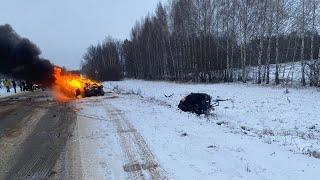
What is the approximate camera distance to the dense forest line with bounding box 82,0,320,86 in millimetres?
37625

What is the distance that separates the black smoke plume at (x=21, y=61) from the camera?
1642 inches

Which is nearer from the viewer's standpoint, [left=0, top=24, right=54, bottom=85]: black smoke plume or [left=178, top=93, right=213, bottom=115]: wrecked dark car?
[left=178, top=93, right=213, bottom=115]: wrecked dark car

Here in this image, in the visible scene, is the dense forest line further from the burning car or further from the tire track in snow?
the tire track in snow

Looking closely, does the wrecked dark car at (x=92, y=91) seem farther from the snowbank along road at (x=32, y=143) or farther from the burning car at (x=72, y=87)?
the snowbank along road at (x=32, y=143)

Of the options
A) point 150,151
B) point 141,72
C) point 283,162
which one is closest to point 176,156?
point 150,151

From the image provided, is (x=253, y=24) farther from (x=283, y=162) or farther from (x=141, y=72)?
(x=141, y=72)

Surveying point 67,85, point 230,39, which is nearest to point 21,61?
point 67,85

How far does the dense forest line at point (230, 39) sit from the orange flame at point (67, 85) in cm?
1472

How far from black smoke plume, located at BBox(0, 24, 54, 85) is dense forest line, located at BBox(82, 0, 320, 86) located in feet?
A: 57.5

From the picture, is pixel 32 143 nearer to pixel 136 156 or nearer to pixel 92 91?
pixel 136 156

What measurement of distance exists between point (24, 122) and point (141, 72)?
73207mm

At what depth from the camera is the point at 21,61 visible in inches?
1721

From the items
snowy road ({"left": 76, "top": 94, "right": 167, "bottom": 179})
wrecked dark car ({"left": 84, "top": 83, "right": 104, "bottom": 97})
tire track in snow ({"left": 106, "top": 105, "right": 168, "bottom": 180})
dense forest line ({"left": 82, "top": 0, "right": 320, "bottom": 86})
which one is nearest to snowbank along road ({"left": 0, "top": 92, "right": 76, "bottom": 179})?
snowy road ({"left": 76, "top": 94, "right": 167, "bottom": 179})

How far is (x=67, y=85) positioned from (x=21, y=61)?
4.67m
